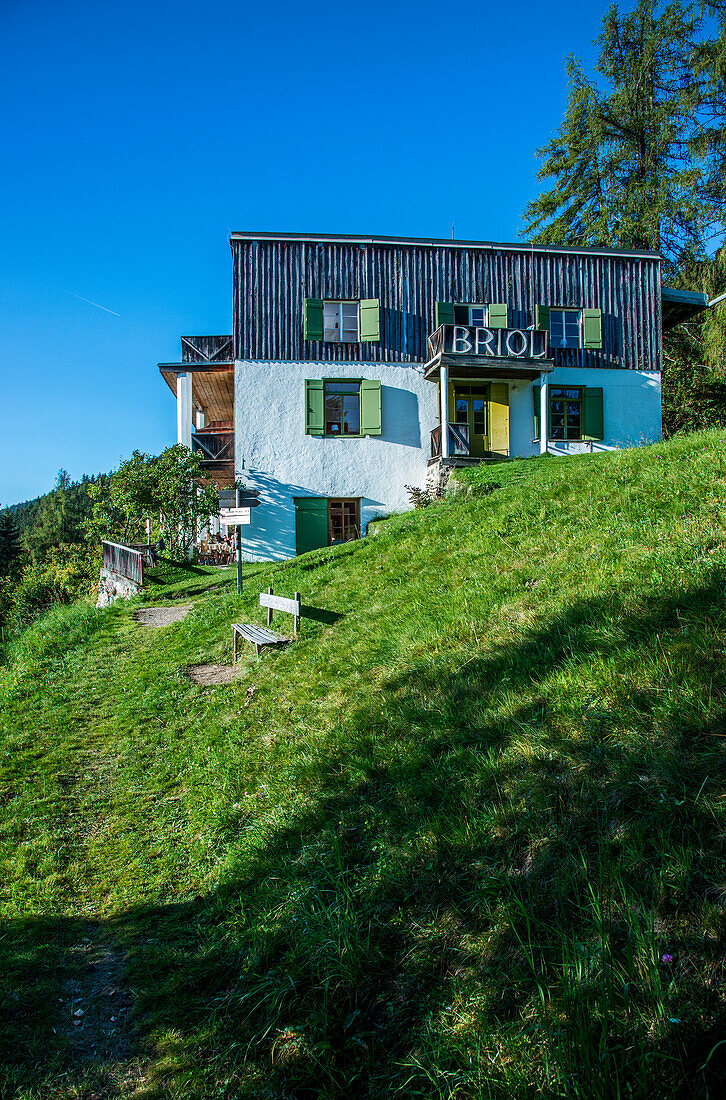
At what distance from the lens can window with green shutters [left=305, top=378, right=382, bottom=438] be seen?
19.9 meters

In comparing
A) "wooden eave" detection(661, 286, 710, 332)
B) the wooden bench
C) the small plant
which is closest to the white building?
the small plant

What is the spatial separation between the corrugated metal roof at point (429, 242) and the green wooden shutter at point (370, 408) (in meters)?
4.66

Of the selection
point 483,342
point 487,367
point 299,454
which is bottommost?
point 299,454

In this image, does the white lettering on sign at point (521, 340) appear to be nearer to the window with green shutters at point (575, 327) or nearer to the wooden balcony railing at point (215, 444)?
the window with green shutters at point (575, 327)

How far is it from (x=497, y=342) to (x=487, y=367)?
919 mm

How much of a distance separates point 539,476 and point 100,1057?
11368 mm

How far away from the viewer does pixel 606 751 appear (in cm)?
325

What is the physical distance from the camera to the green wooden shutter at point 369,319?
20.1 meters

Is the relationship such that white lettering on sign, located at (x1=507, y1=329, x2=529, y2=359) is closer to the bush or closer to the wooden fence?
the wooden fence

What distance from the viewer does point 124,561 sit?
17000 mm

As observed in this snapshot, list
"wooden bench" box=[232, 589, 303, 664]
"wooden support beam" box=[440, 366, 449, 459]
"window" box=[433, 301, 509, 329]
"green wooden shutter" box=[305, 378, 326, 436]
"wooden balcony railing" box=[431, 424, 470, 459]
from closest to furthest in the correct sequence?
"wooden bench" box=[232, 589, 303, 664], "wooden support beam" box=[440, 366, 449, 459], "wooden balcony railing" box=[431, 424, 470, 459], "green wooden shutter" box=[305, 378, 326, 436], "window" box=[433, 301, 509, 329]

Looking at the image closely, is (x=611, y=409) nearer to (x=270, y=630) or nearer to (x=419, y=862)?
(x=270, y=630)

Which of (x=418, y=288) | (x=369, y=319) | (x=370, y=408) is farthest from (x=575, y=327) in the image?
(x=370, y=408)

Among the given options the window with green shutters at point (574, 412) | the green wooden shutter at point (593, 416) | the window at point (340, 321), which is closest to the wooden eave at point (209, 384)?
the window at point (340, 321)
